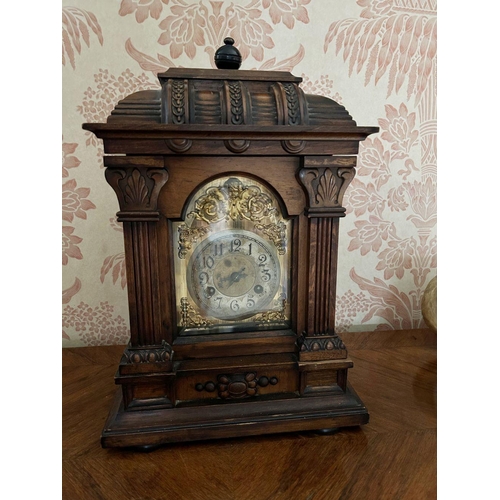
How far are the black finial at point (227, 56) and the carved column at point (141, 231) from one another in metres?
0.19

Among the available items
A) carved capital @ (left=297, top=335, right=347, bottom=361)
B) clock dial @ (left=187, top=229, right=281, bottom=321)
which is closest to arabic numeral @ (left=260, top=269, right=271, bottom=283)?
clock dial @ (left=187, top=229, right=281, bottom=321)

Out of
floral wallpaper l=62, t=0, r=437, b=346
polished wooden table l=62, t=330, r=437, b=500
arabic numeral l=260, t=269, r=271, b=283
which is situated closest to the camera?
polished wooden table l=62, t=330, r=437, b=500

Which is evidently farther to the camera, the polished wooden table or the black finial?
the black finial

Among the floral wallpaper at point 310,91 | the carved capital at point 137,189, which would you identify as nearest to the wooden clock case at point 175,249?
the carved capital at point 137,189

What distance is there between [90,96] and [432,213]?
84 cm

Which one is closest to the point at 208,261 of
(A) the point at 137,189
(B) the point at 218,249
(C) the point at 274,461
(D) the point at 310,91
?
(B) the point at 218,249

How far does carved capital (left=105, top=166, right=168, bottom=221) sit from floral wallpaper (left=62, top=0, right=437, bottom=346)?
1.28ft

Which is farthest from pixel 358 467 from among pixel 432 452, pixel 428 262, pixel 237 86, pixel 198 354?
pixel 428 262

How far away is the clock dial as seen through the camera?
57 centimetres

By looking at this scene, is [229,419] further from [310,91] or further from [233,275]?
[310,91]

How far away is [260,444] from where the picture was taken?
57cm

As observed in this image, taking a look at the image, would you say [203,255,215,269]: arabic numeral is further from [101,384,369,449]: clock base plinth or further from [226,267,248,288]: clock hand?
[101,384,369,449]: clock base plinth

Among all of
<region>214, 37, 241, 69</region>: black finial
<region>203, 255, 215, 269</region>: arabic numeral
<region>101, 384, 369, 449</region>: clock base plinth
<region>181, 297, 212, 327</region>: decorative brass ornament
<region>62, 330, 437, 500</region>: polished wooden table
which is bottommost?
<region>62, 330, 437, 500</region>: polished wooden table

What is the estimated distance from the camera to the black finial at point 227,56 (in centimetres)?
59
